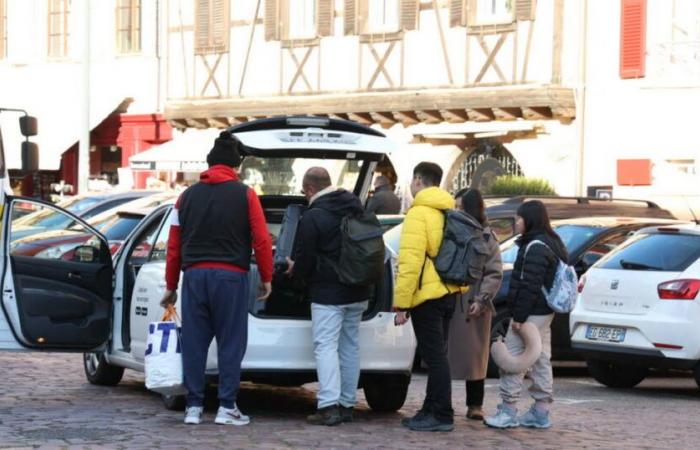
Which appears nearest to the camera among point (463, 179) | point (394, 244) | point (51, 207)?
point (51, 207)

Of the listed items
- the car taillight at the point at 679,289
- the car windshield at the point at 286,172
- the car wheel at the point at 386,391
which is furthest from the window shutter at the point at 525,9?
the car wheel at the point at 386,391

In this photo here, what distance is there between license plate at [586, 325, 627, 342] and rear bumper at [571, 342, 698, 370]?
0.06m

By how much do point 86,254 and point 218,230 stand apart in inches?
81.4

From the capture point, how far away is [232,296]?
11.7 meters

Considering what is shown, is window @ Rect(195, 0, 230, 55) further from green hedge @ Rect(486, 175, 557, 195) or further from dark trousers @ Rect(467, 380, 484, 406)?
dark trousers @ Rect(467, 380, 484, 406)

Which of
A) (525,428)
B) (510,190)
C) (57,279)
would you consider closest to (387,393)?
(525,428)

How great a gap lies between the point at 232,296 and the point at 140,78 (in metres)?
30.9

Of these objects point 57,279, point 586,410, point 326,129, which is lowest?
point 586,410

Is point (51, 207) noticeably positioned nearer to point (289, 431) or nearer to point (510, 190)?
point (289, 431)

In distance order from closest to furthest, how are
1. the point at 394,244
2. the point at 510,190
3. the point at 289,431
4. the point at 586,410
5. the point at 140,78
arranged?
1. the point at 289,431
2. the point at 586,410
3. the point at 394,244
4. the point at 510,190
5. the point at 140,78

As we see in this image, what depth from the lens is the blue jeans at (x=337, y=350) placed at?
11898 millimetres

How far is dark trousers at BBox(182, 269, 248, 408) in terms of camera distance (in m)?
11.7

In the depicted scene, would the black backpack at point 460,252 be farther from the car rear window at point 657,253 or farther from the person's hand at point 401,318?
the car rear window at point 657,253

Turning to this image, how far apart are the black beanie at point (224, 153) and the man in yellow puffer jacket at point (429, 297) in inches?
48.6
